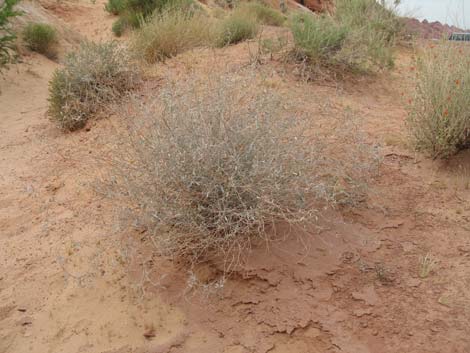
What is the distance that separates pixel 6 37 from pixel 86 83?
8.57 feet

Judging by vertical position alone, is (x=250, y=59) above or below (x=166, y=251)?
above

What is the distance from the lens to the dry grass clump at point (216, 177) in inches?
110

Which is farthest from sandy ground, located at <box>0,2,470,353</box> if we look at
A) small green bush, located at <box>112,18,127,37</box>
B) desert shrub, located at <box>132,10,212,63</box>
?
small green bush, located at <box>112,18,127,37</box>

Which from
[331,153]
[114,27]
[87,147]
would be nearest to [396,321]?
[331,153]

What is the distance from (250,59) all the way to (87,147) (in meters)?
2.28

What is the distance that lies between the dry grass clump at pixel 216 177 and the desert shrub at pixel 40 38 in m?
5.97

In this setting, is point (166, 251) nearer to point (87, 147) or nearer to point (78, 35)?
point (87, 147)

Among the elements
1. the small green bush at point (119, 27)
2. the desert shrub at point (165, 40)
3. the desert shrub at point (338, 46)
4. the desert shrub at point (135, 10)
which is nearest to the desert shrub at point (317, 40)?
the desert shrub at point (338, 46)

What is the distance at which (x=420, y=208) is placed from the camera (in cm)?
348

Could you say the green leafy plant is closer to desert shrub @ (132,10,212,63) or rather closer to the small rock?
desert shrub @ (132,10,212,63)

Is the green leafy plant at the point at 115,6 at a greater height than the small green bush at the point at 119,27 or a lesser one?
greater

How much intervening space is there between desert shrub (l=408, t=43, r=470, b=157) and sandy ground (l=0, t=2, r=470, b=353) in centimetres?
16

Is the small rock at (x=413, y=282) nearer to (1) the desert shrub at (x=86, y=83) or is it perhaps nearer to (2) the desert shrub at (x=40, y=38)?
(1) the desert shrub at (x=86, y=83)

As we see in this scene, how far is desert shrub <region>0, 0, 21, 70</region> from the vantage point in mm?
7258
